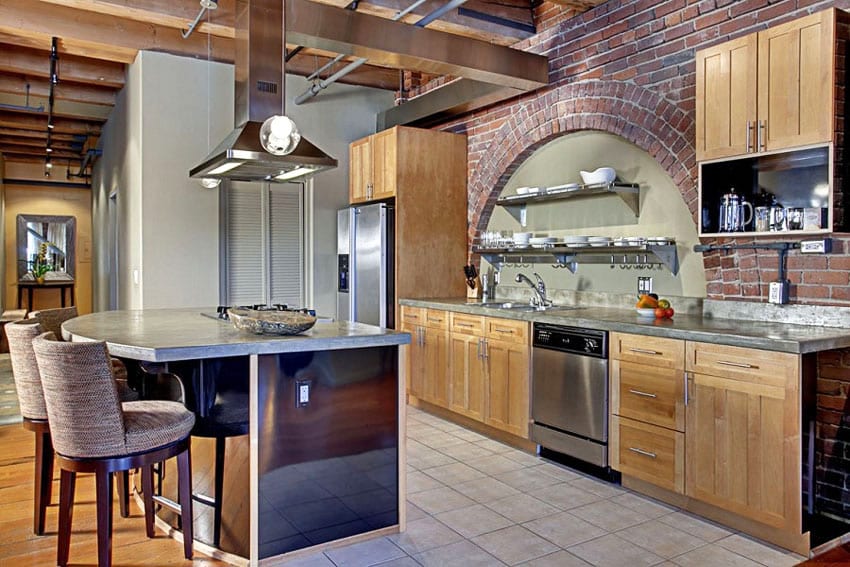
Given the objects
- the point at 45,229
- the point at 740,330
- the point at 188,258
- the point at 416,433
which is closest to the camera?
the point at 740,330

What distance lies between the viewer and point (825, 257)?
315 cm

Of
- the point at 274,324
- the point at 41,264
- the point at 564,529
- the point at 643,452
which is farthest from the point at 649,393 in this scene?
the point at 41,264

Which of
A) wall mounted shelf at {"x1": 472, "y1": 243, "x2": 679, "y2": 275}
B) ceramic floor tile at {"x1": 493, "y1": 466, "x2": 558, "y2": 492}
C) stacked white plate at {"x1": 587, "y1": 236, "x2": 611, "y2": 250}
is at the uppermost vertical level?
stacked white plate at {"x1": 587, "y1": 236, "x2": 611, "y2": 250}

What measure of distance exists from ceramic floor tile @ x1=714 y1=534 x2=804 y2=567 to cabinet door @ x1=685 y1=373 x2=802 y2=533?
110 millimetres

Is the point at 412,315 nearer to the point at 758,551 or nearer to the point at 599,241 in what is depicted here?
the point at 599,241

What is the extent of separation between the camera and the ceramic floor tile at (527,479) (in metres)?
3.57

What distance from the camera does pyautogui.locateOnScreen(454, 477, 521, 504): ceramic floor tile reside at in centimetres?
339

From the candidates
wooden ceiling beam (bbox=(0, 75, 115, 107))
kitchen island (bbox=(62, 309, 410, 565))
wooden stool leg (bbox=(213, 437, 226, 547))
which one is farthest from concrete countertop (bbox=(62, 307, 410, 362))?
wooden ceiling beam (bbox=(0, 75, 115, 107))

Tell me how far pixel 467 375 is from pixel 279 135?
233cm

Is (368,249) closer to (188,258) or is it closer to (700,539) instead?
(188,258)

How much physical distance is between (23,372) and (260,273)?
11.1 ft

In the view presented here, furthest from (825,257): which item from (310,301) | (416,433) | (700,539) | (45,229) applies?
(45,229)

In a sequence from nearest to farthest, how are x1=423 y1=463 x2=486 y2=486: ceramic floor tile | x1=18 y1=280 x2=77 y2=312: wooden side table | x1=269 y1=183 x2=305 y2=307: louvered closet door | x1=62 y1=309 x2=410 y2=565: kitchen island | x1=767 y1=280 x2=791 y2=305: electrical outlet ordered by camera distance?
x1=62 y1=309 x2=410 y2=565: kitchen island
x1=767 y1=280 x2=791 y2=305: electrical outlet
x1=423 y1=463 x2=486 y2=486: ceramic floor tile
x1=269 y1=183 x2=305 y2=307: louvered closet door
x1=18 y1=280 x2=77 y2=312: wooden side table

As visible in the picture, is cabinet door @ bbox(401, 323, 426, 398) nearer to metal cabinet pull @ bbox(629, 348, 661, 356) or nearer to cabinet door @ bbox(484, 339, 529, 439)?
cabinet door @ bbox(484, 339, 529, 439)
